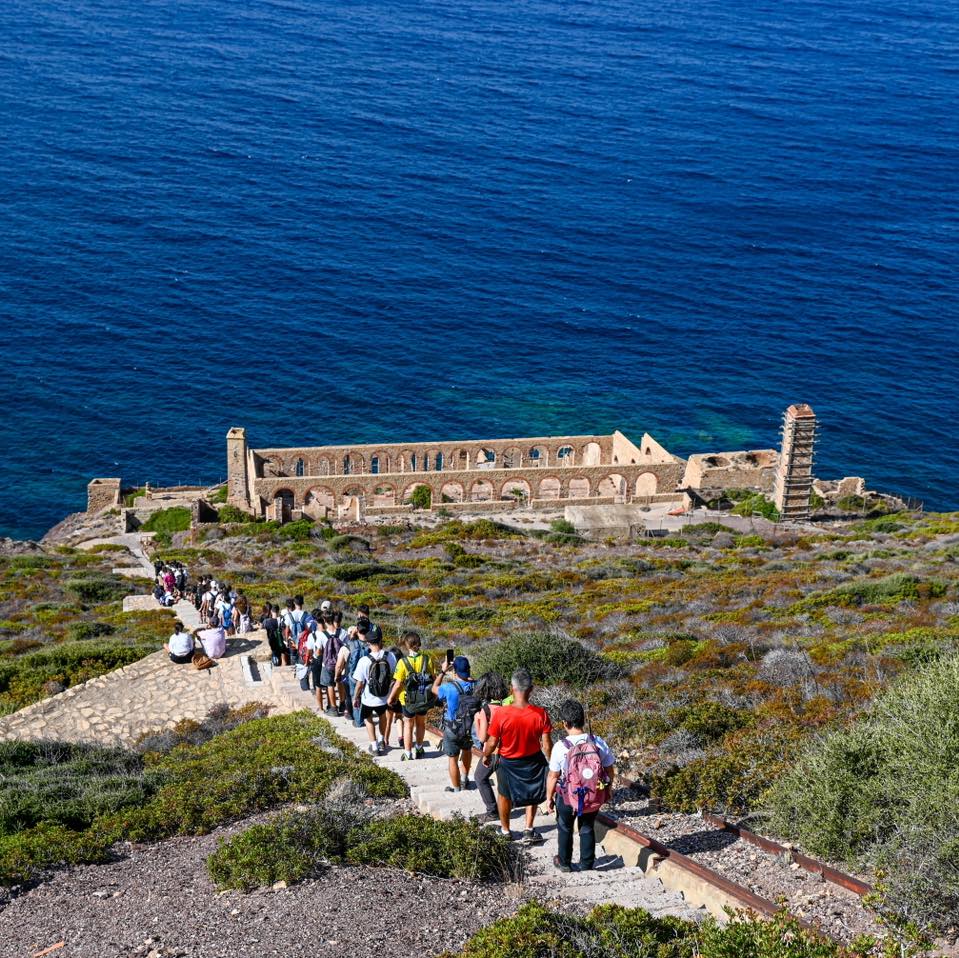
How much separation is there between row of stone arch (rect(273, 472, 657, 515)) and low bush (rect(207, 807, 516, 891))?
5258 cm

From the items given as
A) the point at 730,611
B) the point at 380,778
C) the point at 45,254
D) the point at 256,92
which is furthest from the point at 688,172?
the point at 380,778

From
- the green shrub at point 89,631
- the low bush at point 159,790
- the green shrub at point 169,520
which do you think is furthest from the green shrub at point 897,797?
the green shrub at point 169,520

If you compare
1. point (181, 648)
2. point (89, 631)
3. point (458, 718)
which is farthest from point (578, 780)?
point (89, 631)

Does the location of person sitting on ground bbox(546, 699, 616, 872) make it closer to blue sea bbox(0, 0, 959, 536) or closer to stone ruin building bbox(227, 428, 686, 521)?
stone ruin building bbox(227, 428, 686, 521)

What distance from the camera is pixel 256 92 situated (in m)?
150

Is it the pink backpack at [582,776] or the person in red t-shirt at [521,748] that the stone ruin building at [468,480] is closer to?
the person in red t-shirt at [521,748]

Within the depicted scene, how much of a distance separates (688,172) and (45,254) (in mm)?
63664

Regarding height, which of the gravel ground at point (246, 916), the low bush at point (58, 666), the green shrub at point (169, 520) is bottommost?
the gravel ground at point (246, 916)

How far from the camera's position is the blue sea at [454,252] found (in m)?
86.8

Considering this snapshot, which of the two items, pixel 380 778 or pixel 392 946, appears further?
pixel 380 778

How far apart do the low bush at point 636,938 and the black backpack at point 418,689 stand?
18.1ft

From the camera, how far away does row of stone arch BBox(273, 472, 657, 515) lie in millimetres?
69000

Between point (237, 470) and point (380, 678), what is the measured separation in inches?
2079

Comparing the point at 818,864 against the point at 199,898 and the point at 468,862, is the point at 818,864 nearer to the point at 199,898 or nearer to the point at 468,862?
the point at 468,862
